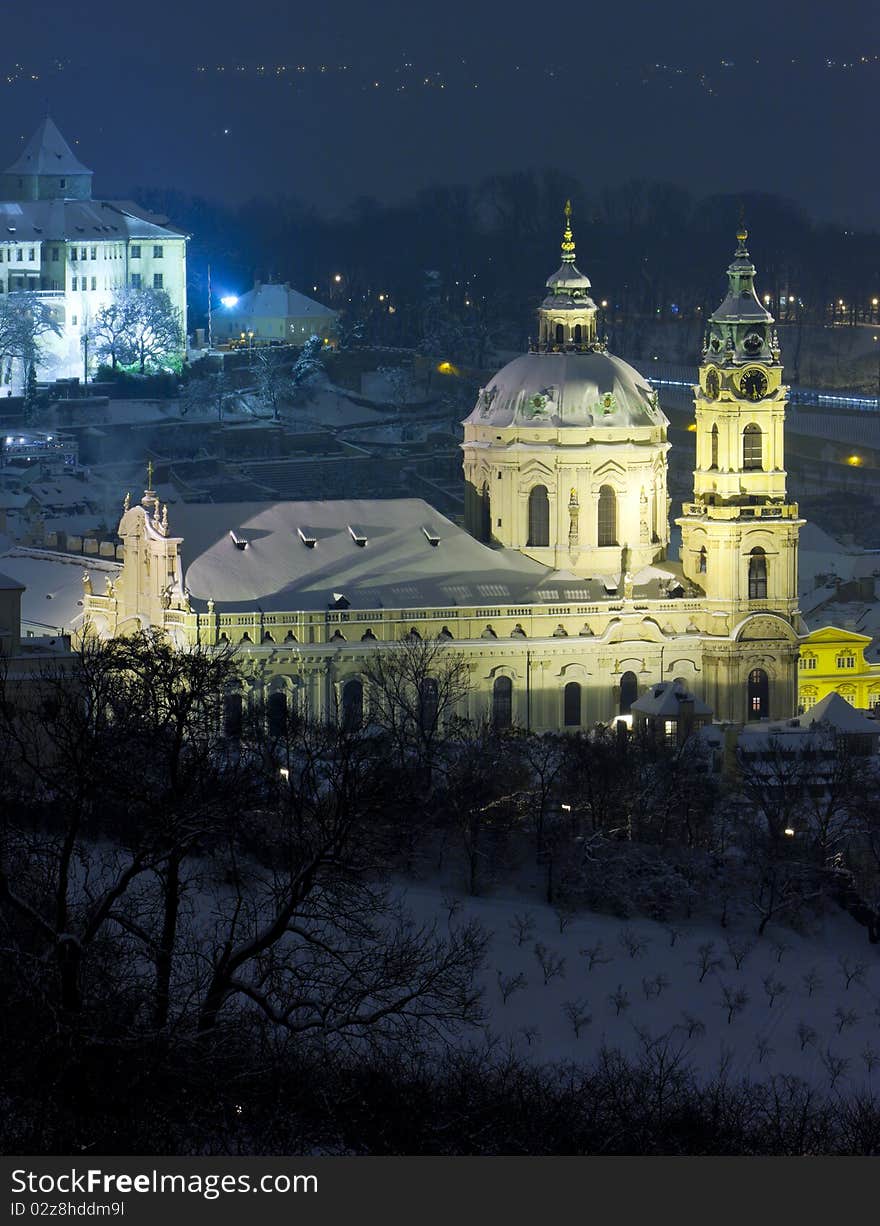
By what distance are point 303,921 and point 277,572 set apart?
84.0ft

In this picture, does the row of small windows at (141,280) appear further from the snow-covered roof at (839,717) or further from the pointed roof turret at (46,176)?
the snow-covered roof at (839,717)

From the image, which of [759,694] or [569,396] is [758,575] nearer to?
[759,694]

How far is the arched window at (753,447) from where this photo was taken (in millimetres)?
92250

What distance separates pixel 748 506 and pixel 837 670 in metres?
4.73

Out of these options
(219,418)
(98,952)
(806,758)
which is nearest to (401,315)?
(219,418)

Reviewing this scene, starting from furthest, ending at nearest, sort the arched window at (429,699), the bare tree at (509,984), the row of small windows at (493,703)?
the arched window at (429,699) → the row of small windows at (493,703) → the bare tree at (509,984)

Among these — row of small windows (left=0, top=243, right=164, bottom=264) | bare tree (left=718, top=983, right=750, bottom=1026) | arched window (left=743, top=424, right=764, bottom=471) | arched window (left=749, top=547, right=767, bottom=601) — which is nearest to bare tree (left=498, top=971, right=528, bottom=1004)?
bare tree (left=718, top=983, right=750, bottom=1026)

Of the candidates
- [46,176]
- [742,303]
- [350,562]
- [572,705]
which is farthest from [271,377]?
[572,705]

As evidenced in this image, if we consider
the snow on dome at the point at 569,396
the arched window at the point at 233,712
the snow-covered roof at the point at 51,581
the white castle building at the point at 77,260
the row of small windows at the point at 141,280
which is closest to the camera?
the arched window at the point at 233,712

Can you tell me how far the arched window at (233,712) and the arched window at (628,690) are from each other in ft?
29.6

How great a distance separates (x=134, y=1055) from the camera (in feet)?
169

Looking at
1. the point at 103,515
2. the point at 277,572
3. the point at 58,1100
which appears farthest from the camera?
the point at 103,515

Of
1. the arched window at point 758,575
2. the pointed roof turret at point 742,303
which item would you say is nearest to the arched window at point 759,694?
the arched window at point 758,575
